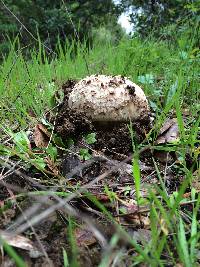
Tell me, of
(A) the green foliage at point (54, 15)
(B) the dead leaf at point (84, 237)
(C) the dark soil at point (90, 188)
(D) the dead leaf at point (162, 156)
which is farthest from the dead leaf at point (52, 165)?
(A) the green foliage at point (54, 15)

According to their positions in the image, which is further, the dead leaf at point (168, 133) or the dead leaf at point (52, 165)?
the dead leaf at point (168, 133)

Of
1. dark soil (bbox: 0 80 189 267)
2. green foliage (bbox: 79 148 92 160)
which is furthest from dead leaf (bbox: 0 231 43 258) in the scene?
green foliage (bbox: 79 148 92 160)

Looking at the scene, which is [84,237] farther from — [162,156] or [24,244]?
[162,156]

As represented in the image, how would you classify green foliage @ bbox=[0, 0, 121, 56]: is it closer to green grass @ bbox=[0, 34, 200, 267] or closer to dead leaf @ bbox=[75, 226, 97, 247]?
green grass @ bbox=[0, 34, 200, 267]

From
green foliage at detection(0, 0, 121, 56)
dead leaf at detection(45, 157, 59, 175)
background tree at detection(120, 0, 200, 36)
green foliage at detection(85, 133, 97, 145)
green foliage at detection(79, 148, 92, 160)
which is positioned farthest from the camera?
green foliage at detection(0, 0, 121, 56)

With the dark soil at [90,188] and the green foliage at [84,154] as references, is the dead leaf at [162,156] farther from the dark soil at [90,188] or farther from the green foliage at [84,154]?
the green foliage at [84,154]
